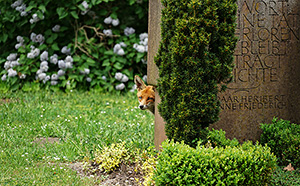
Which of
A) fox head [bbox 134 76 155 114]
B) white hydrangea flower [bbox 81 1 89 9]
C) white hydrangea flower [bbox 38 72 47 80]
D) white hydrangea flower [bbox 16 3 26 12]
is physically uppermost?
white hydrangea flower [bbox 81 1 89 9]

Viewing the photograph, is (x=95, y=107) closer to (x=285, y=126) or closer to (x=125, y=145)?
(x=125, y=145)

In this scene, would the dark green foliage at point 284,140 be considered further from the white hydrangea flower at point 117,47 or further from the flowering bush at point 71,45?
the white hydrangea flower at point 117,47

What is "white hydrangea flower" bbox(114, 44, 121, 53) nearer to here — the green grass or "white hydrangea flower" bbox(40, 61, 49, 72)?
the green grass

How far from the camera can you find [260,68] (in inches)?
192

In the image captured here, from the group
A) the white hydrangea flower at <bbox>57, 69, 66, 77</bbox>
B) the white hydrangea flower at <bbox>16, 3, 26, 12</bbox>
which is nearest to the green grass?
the white hydrangea flower at <bbox>57, 69, 66, 77</bbox>

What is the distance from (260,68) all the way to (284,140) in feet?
3.12

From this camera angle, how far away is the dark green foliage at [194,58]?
3.61 meters

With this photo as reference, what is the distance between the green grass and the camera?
160 inches

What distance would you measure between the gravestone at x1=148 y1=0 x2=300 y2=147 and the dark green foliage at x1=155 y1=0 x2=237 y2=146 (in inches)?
33.7

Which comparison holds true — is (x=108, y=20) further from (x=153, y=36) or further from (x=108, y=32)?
(x=153, y=36)

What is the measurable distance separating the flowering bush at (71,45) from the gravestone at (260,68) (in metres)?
3.56

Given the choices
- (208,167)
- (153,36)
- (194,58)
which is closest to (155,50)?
(153,36)

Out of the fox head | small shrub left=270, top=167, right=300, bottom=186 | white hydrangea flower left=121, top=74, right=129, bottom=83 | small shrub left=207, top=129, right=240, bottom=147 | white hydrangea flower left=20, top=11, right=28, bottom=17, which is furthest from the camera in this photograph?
white hydrangea flower left=121, top=74, right=129, bottom=83

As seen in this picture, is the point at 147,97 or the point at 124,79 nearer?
the point at 147,97
